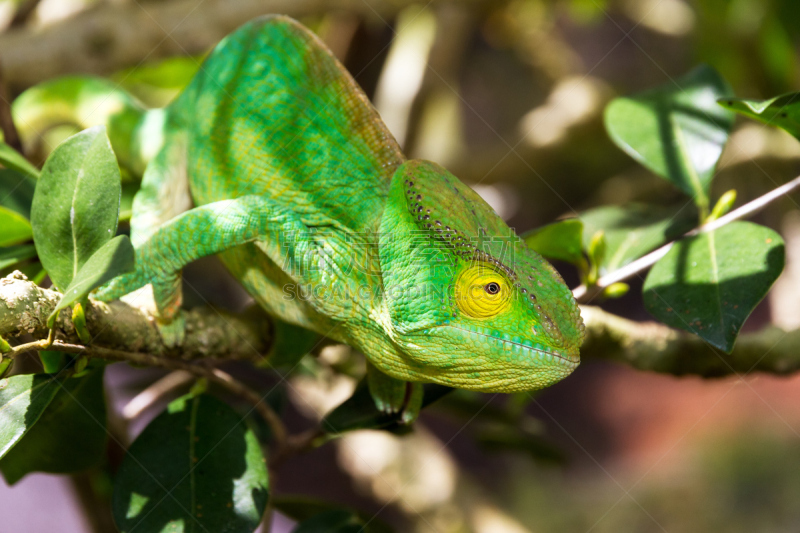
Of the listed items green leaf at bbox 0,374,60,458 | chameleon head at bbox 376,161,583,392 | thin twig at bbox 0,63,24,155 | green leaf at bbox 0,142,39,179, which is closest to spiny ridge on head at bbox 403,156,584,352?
chameleon head at bbox 376,161,583,392

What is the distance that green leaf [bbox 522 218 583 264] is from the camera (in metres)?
1.59

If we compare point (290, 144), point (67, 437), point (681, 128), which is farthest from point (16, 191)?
point (681, 128)

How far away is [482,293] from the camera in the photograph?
1.31 meters

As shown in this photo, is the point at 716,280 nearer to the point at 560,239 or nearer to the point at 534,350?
the point at 560,239

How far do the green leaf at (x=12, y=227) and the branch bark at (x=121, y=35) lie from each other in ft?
5.44

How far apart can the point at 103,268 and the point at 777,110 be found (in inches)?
57.8

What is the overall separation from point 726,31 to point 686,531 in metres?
3.73

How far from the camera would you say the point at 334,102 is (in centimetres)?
156

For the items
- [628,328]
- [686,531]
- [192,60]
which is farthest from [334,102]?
[686,531]

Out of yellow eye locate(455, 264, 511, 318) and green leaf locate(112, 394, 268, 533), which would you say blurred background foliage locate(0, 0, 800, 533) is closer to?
green leaf locate(112, 394, 268, 533)

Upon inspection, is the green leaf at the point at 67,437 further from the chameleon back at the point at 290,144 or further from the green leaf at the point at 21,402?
the chameleon back at the point at 290,144

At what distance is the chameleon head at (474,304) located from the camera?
1294 mm

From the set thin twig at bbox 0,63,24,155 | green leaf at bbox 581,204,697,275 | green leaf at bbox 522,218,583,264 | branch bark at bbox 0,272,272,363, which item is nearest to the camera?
branch bark at bbox 0,272,272,363

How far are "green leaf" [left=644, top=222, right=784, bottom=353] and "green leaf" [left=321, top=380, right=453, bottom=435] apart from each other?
23.1 inches
